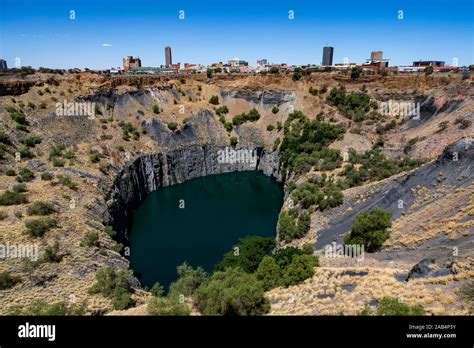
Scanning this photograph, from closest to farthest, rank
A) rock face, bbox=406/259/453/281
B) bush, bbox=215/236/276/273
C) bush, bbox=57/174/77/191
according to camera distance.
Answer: rock face, bbox=406/259/453/281, bush, bbox=215/236/276/273, bush, bbox=57/174/77/191

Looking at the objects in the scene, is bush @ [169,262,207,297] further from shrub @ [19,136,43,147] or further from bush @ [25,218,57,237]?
shrub @ [19,136,43,147]

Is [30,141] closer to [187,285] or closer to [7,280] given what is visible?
[7,280]

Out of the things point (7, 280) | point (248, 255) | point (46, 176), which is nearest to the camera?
point (7, 280)

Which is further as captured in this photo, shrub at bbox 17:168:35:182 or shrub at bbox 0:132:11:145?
shrub at bbox 0:132:11:145

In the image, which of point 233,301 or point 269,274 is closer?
point 233,301

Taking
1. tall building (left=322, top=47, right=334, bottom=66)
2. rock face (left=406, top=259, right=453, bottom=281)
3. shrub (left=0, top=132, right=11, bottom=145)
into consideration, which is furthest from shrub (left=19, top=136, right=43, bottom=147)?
tall building (left=322, top=47, right=334, bottom=66)

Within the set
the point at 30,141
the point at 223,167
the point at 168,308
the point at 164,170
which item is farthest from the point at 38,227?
the point at 223,167
